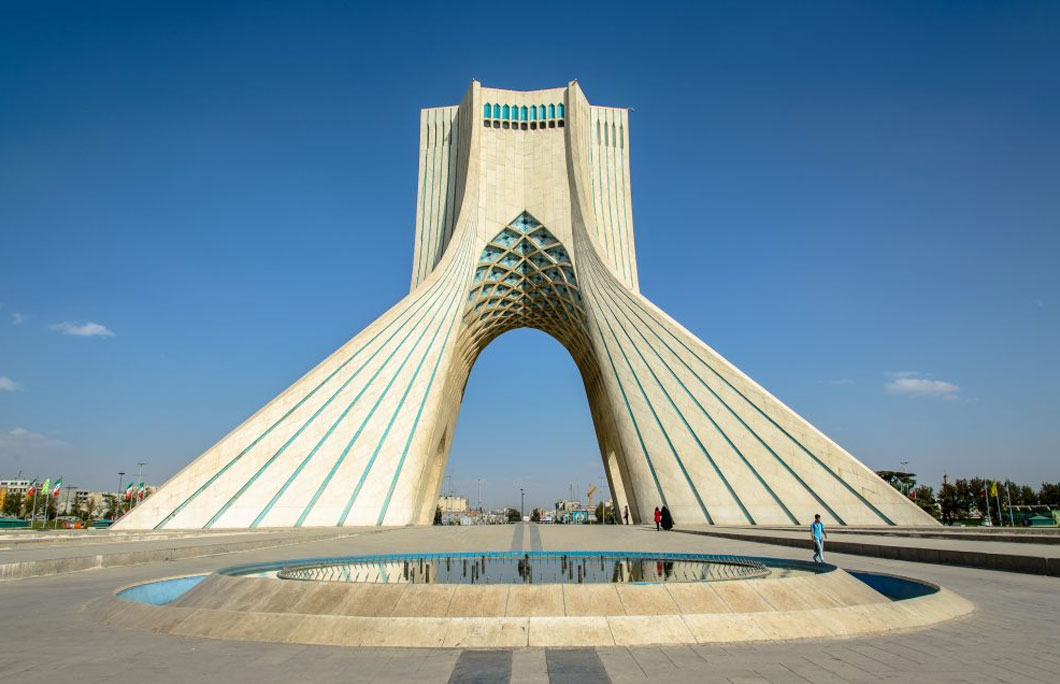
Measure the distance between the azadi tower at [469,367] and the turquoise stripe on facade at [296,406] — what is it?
0.04 m

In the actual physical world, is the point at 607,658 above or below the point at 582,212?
below

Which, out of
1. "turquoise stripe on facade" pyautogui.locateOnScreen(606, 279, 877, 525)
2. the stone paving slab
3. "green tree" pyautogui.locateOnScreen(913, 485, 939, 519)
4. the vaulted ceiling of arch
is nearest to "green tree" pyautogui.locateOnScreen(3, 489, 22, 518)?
the vaulted ceiling of arch

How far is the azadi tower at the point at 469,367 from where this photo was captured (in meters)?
14.4

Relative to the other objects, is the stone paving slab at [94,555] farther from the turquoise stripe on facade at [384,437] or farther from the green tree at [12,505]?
the green tree at [12,505]

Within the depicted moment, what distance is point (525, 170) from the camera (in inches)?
942

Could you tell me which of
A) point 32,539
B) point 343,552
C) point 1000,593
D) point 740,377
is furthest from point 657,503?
point 32,539

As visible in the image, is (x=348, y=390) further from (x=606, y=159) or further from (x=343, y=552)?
(x=606, y=159)

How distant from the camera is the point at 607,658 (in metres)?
3.28

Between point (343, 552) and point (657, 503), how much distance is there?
9.92 metres

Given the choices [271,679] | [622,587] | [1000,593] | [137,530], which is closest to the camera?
[271,679]

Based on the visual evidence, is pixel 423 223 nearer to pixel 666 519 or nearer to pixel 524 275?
→ pixel 524 275

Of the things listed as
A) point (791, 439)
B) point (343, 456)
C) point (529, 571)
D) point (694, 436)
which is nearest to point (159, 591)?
point (529, 571)

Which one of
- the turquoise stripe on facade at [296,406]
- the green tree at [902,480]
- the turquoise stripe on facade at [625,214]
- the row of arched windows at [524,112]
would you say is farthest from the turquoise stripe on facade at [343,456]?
the green tree at [902,480]

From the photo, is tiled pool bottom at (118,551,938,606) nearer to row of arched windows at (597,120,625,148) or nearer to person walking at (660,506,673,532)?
person walking at (660,506,673,532)
